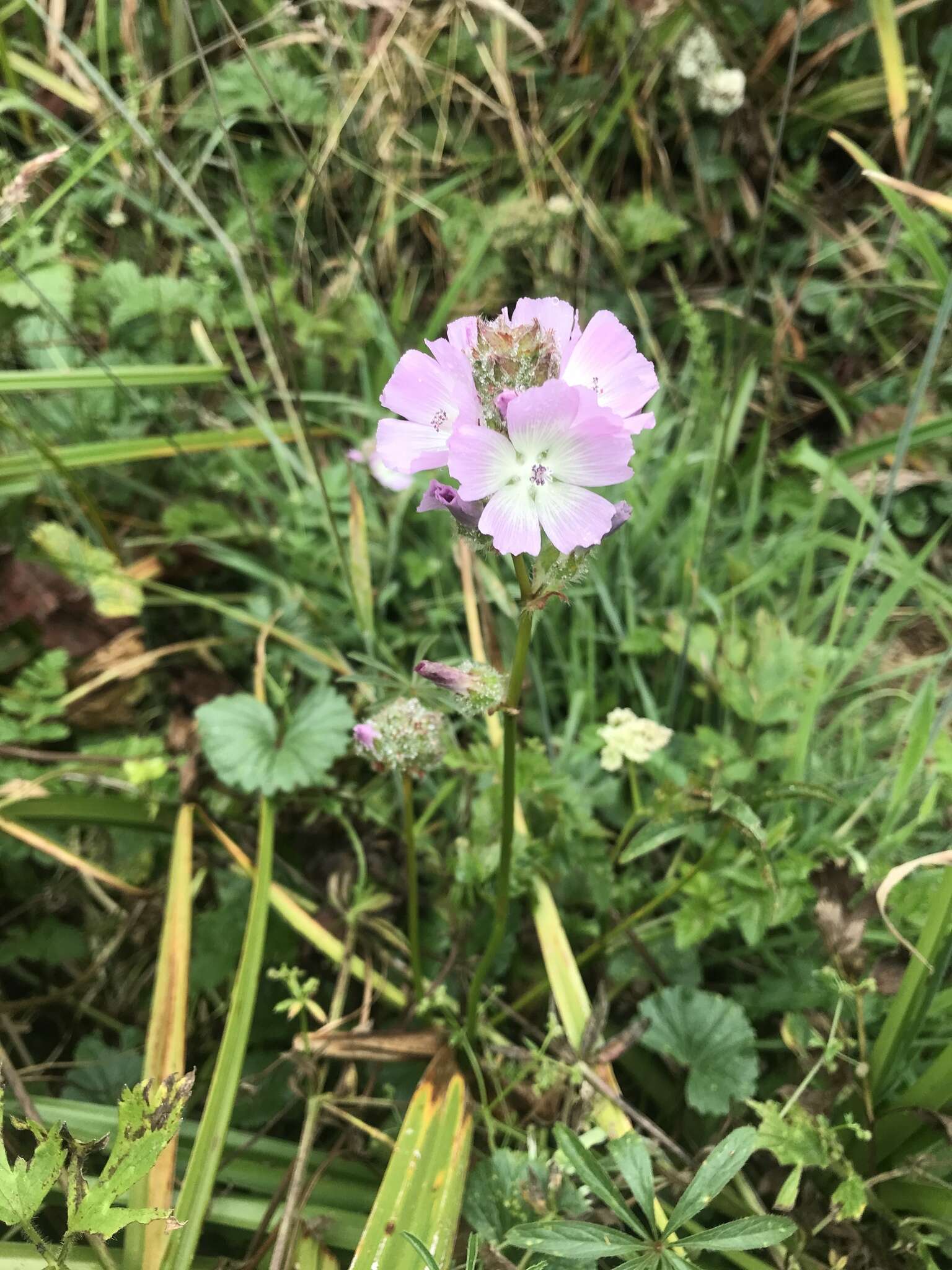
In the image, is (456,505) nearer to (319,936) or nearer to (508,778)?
(508,778)

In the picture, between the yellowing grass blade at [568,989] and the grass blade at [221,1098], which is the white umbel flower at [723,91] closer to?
the yellowing grass blade at [568,989]

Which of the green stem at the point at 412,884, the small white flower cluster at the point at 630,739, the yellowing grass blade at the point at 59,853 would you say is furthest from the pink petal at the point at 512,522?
the yellowing grass blade at the point at 59,853

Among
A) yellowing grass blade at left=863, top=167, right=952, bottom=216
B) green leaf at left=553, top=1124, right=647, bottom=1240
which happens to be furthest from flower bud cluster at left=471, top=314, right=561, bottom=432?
green leaf at left=553, top=1124, right=647, bottom=1240

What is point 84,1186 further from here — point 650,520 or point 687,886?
point 650,520

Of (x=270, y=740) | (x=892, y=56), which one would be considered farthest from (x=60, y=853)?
(x=892, y=56)

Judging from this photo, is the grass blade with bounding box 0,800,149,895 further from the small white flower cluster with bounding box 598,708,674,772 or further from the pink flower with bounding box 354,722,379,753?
the small white flower cluster with bounding box 598,708,674,772
